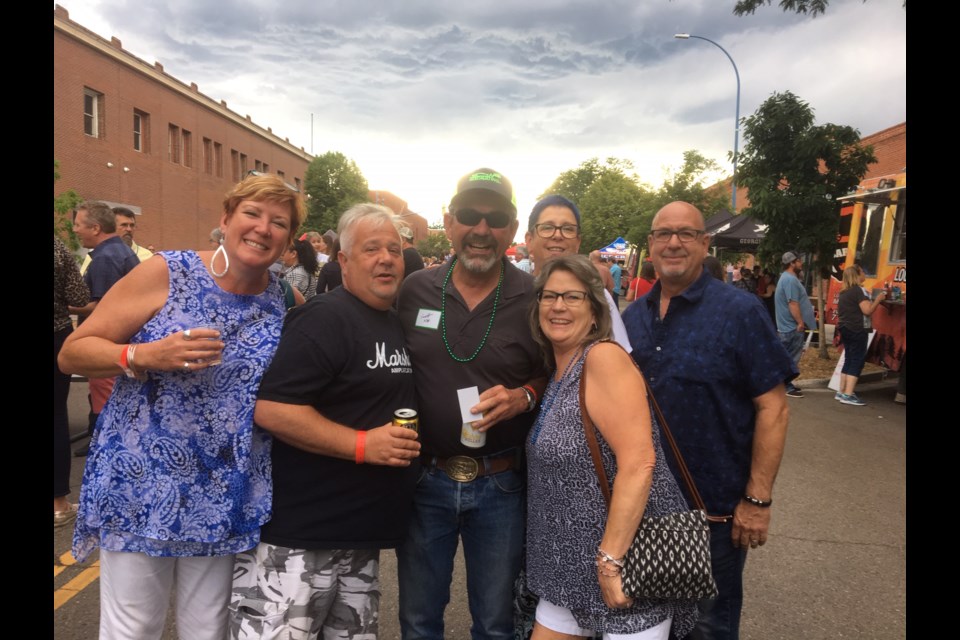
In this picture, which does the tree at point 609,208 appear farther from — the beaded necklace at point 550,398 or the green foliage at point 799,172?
the beaded necklace at point 550,398

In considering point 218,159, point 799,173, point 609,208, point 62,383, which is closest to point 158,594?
point 62,383

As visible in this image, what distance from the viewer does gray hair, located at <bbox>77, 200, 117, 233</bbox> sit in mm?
5086

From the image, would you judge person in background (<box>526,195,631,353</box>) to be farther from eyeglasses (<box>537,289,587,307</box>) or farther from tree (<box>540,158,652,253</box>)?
tree (<box>540,158,652,253</box>)

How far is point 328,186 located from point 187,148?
1641cm

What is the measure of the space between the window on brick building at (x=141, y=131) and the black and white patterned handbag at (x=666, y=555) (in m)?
35.5

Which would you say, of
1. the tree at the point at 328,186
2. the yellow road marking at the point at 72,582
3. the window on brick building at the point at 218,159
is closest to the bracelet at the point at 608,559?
the yellow road marking at the point at 72,582

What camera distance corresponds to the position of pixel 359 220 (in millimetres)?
2244

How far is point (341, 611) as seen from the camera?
216cm

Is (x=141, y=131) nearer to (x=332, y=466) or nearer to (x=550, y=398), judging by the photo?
(x=332, y=466)

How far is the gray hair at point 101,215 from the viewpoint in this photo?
5.09 metres

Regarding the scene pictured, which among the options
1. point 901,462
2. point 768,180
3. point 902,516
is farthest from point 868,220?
point 902,516
